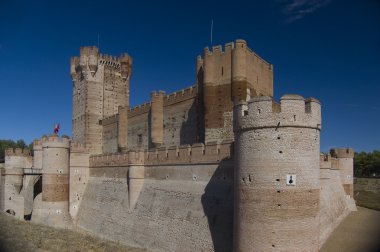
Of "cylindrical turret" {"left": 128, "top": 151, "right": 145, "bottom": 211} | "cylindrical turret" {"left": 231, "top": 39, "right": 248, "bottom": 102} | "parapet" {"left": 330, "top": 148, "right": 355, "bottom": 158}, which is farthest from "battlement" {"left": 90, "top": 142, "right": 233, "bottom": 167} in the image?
"parapet" {"left": 330, "top": 148, "right": 355, "bottom": 158}

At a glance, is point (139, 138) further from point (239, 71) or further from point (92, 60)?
point (239, 71)

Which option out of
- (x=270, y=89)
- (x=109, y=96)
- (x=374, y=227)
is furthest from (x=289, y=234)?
(x=109, y=96)

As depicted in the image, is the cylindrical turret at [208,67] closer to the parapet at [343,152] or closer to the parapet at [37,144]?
the parapet at [343,152]

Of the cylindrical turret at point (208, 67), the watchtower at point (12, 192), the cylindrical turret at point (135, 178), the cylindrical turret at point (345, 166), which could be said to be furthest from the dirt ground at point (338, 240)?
the watchtower at point (12, 192)

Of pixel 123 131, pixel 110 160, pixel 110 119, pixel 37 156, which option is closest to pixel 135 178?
pixel 110 160

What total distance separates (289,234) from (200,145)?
760 centimetres

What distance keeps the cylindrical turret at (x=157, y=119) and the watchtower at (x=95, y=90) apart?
36.2ft

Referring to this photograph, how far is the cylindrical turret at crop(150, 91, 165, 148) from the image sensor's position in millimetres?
29312

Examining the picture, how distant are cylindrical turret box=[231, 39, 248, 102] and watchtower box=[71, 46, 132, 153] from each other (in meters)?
21.1

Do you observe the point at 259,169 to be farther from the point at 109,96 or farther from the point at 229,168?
the point at 109,96

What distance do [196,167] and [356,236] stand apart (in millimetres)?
8039

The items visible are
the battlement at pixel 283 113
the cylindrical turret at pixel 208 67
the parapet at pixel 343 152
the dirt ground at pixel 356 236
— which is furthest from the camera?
the parapet at pixel 343 152

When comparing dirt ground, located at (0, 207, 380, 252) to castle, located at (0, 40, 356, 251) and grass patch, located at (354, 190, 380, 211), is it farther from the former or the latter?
grass patch, located at (354, 190, 380, 211)

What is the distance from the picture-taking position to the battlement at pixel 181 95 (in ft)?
87.0
